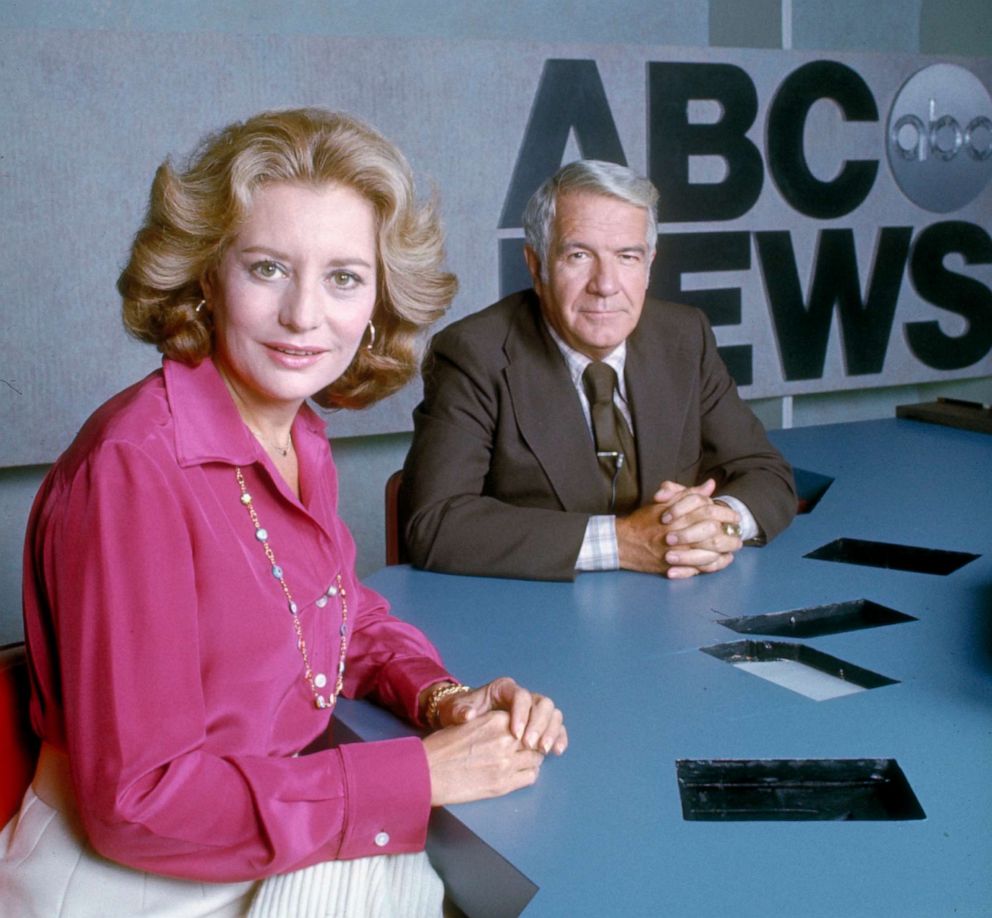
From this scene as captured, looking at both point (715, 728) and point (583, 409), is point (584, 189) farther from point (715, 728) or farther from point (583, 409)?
point (715, 728)

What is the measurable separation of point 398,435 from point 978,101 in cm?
260

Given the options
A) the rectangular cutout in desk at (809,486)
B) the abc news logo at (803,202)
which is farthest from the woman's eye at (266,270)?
the abc news logo at (803,202)

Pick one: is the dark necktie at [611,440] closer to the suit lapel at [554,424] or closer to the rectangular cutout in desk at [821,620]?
the suit lapel at [554,424]

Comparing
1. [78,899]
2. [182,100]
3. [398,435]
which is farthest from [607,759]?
[398,435]

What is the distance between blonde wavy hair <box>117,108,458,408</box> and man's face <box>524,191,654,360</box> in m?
1.01

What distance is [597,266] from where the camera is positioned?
250 centimetres

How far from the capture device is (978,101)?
467cm

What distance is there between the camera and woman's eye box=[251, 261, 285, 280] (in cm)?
138

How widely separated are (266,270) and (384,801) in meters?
0.61

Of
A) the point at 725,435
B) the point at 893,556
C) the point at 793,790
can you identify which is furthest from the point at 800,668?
the point at 725,435

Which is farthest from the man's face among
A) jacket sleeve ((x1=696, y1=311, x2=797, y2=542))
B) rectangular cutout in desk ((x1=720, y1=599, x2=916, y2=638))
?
rectangular cutout in desk ((x1=720, y1=599, x2=916, y2=638))

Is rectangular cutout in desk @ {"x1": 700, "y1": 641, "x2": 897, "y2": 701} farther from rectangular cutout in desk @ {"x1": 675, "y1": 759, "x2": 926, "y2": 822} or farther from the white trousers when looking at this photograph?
the white trousers

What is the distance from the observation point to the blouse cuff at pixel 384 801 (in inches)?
49.6

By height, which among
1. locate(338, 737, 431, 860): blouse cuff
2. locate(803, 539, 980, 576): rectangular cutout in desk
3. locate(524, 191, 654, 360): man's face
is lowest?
locate(803, 539, 980, 576): rectangular cutout in desk
